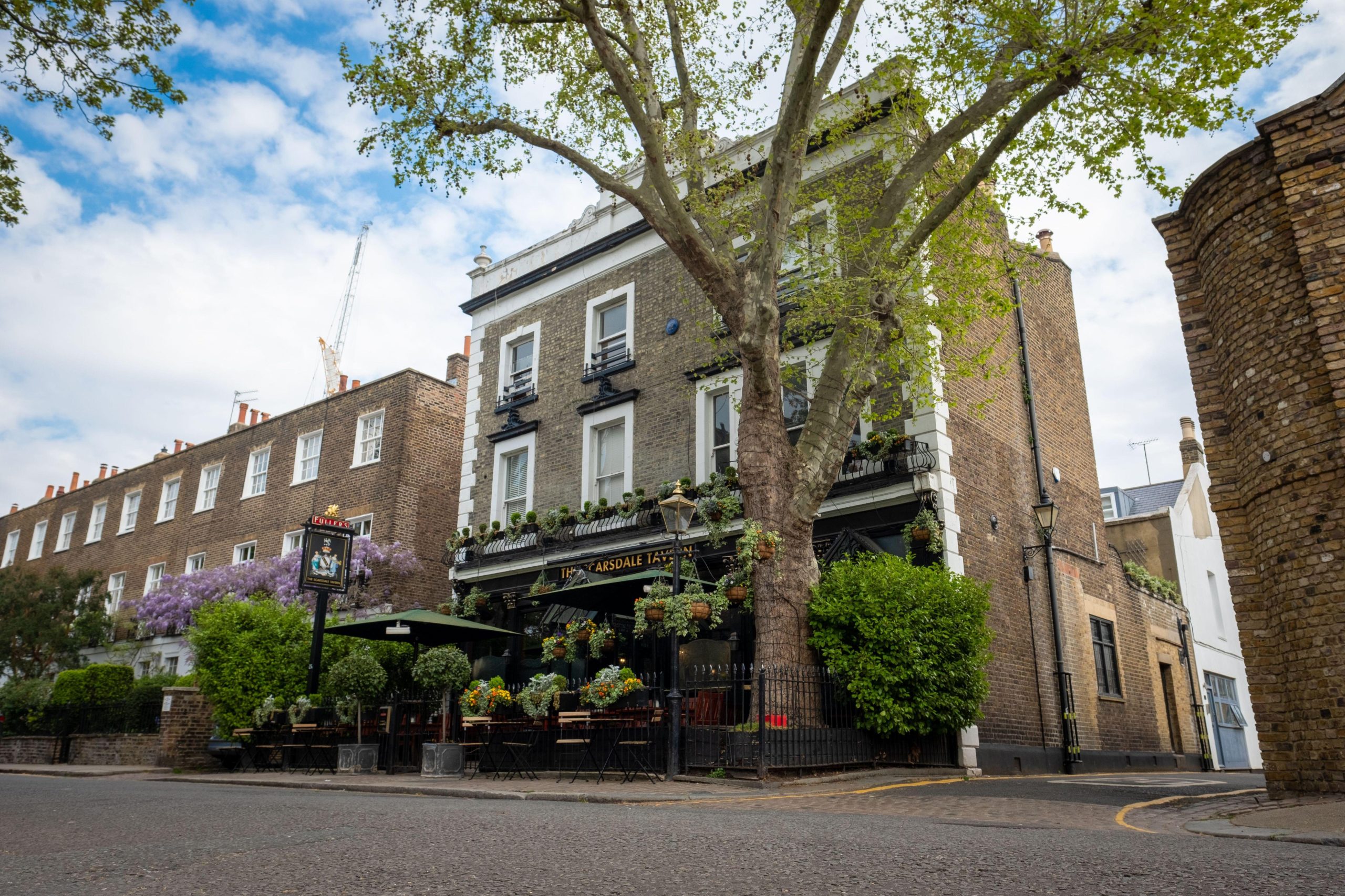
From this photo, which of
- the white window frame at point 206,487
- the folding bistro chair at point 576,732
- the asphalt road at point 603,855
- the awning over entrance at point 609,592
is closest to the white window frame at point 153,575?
the white window frame at point 206,487

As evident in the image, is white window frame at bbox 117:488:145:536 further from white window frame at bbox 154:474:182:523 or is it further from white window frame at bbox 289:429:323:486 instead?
white window frame at bbox 289:429:323:486

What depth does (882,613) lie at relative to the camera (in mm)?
11977

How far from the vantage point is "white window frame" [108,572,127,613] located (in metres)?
31.2

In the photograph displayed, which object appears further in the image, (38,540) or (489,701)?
(38,540)

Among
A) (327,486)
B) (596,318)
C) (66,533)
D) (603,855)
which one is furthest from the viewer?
(66,533)

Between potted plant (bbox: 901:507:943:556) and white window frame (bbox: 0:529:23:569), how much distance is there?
3902cm

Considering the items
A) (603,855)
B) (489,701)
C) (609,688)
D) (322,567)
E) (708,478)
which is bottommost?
(603,855)

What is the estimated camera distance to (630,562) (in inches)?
674

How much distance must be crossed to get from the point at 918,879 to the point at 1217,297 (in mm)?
8286

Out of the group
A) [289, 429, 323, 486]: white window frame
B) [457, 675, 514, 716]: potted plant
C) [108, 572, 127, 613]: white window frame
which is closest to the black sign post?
[457, 675, 514, 716]: potted plant

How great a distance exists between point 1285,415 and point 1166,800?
3985 mm

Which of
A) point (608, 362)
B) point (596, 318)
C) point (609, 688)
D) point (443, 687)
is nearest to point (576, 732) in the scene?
point (609, 688)

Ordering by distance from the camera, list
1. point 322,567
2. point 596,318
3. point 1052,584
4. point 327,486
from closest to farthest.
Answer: point 1052,584, point 322,567, point 596,318, point 327,486

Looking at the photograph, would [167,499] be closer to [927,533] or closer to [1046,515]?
[927,533]
